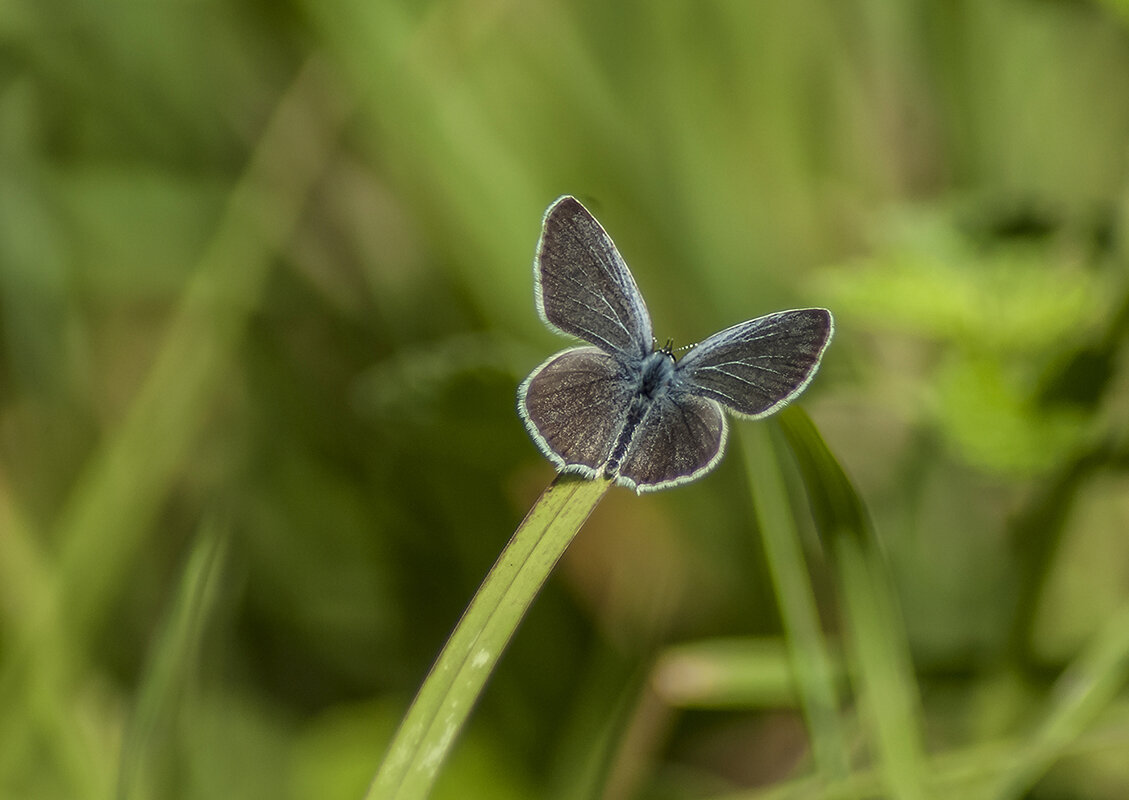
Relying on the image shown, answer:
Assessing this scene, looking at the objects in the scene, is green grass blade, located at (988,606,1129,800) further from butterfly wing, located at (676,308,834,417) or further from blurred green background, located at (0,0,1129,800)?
butterfly wing, located at (676,308,834,417)

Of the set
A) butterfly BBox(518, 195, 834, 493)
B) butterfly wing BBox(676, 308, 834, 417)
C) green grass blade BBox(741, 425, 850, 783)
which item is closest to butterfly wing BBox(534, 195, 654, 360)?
butterfly BBox(518, 195, 834, 493)

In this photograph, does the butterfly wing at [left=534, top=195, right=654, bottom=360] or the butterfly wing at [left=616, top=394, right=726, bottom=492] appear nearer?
the butterfly wing at [left=616, top=394, right=726, bottom=492]

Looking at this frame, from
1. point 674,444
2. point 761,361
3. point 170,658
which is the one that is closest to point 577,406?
point 674,444

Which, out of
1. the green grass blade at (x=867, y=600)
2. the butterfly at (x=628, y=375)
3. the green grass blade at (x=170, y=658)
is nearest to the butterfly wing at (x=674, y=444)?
the butterfly at (x=628, y=375)

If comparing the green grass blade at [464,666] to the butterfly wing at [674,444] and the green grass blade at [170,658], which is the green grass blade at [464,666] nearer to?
the butterfly wing at [674,444]

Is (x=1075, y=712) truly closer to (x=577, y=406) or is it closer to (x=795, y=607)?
(x=795, y=607)
